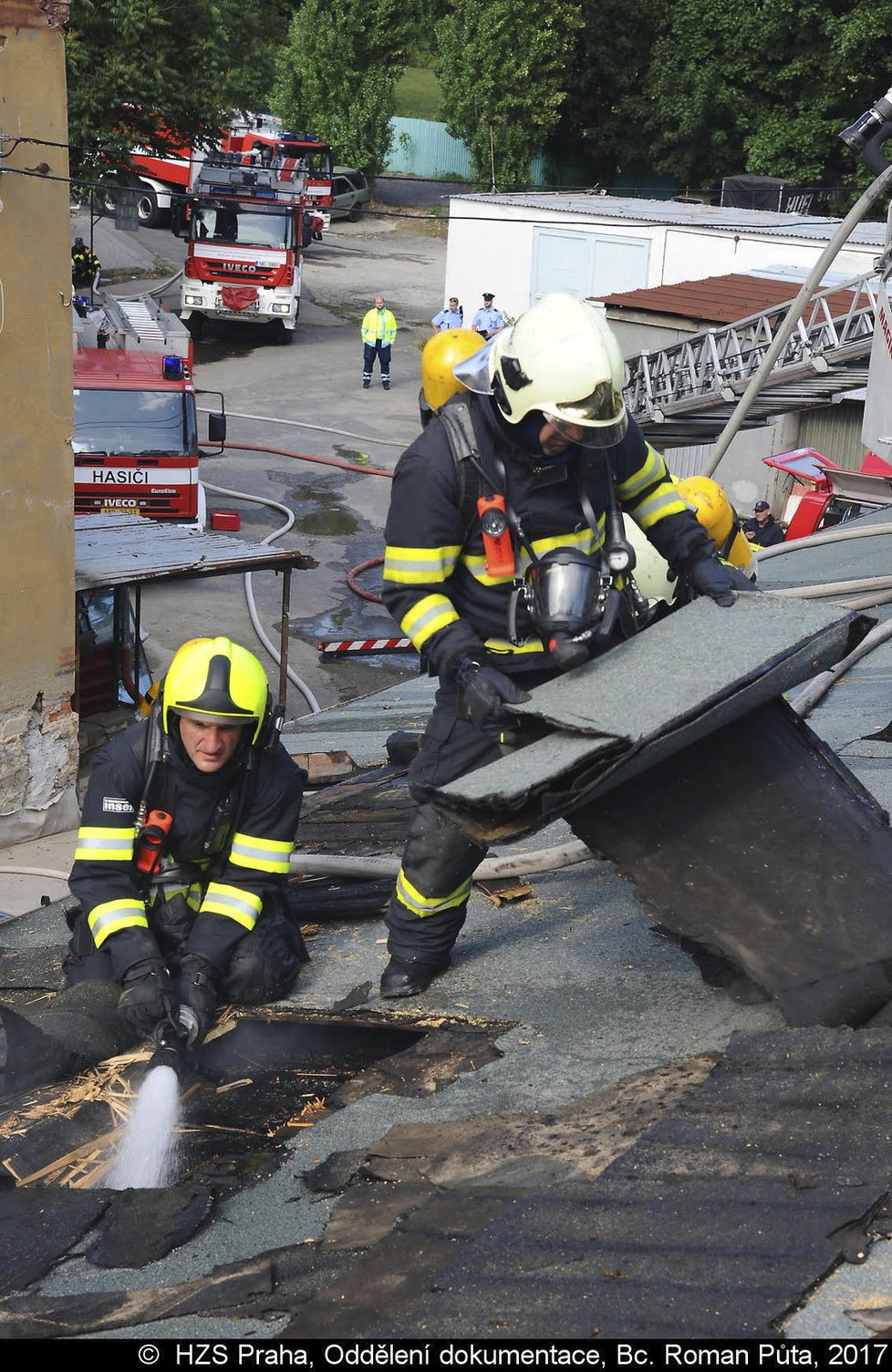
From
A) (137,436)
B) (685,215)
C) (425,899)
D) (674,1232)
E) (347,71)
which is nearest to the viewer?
(674,1232)

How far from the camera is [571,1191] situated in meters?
2.47

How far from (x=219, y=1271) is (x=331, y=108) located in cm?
3867

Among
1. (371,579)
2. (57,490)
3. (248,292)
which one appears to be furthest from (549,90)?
(57,490)

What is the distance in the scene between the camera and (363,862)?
14.8 feet

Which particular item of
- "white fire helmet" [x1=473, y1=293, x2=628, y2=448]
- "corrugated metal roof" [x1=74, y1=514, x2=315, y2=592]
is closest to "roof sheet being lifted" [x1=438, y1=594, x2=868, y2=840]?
"white fire helmet" [x1=473, y1=293, x2=628, y2=448]

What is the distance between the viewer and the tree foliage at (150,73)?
20938mm

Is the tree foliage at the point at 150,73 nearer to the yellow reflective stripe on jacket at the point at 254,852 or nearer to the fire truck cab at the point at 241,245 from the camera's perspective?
the fire truck cab at the point at 241,245

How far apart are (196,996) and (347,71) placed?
37.2m

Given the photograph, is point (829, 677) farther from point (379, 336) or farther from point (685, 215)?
point (685, 215)

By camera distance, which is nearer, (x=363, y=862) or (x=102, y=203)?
(x=363, y=862)

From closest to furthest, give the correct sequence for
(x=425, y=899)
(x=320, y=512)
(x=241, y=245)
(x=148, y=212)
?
(x=425, y=899)
(x=320, y=512)
(x=241, y=245)
(x=148, y=212)

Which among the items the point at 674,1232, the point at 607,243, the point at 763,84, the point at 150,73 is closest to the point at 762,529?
the point at 674,1232

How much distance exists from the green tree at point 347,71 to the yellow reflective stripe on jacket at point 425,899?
120 feet
